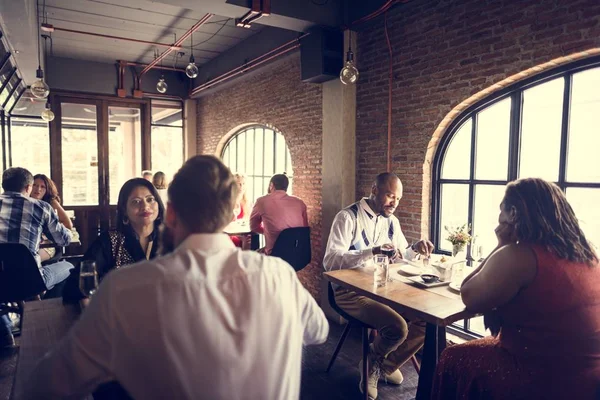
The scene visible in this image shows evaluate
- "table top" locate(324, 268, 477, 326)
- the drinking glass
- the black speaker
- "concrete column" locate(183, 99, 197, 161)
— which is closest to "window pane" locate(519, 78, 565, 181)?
"table top" locate(324, 268, 477, 326)

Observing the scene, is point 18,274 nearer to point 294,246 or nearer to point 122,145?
point 294,246

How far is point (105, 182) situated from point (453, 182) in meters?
6.33

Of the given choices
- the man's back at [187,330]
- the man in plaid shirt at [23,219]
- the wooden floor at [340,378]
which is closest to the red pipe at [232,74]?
the man in plaid shirt at [23,219]

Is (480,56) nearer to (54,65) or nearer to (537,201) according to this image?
(537,201)

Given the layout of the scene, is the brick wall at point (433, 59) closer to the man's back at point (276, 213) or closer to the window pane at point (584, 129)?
the window pane at point (584, 129)

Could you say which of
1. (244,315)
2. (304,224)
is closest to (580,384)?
(244,315)

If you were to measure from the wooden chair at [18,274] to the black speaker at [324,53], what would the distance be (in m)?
2.86

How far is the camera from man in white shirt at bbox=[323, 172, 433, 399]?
9.06ft

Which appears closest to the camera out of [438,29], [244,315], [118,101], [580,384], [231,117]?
[244,315]

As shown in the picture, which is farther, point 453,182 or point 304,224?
point 304,224

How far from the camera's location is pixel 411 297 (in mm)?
2213

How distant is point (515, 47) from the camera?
2.96 meters

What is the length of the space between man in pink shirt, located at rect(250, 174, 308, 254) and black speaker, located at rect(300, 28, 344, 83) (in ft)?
3.80

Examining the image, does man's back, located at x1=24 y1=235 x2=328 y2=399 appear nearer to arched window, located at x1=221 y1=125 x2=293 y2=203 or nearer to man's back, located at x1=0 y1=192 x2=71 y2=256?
man's back, located at x1=0 y1=192 x2=71 y2=256
